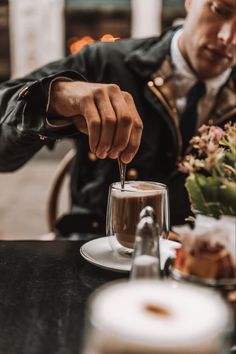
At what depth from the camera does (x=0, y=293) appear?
0.88 m

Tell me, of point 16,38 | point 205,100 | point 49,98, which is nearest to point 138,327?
point 49,98

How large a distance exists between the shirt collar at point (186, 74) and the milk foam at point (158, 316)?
1.37 meters

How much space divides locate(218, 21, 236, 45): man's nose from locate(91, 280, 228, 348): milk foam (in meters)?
1.22

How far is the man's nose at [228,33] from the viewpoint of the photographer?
159 centimetres

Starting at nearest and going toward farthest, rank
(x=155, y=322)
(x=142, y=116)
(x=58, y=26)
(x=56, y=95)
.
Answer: (x=155, y=322), (x=56, y=95), (x=142, y=116), (x=58, y=26)

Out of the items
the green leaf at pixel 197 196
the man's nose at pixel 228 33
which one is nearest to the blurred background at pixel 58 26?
the man's nose at pixel 228 33

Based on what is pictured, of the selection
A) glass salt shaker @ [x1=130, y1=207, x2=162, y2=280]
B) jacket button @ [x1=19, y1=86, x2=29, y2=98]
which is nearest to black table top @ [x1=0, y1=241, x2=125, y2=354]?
glass salt shaker @ [x1=130, y1=207, x2=162, y2=280]

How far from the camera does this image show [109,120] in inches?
41.4

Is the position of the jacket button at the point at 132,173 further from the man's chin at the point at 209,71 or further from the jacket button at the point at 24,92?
the jacket button at the point at 24,92

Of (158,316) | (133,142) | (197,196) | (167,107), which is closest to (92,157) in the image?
(167,107)

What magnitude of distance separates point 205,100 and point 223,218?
1.11 meters

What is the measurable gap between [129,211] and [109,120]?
0.64 feet

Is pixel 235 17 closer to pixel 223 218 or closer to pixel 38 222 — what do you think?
pixel 223 218

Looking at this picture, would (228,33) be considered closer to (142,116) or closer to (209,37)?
(209,37)
